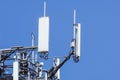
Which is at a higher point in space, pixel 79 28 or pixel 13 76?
pixel 79 28

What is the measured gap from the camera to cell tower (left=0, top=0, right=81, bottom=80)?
144 ft

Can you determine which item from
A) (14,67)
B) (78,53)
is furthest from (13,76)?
(78,53)

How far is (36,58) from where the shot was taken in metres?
48.9

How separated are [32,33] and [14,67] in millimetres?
4662

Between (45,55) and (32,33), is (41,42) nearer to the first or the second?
(45,55)

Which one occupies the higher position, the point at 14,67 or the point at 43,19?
the point at 43,19

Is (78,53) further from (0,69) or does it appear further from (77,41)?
(0,69)

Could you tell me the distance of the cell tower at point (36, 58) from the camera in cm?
4378

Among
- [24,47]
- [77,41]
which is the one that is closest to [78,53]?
[77,41]

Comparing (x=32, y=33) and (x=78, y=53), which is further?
(x=32, y=33)

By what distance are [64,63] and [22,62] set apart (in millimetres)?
2743

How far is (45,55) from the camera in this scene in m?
43.7

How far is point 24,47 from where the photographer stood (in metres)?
47.3

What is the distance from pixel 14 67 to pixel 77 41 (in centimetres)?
424
